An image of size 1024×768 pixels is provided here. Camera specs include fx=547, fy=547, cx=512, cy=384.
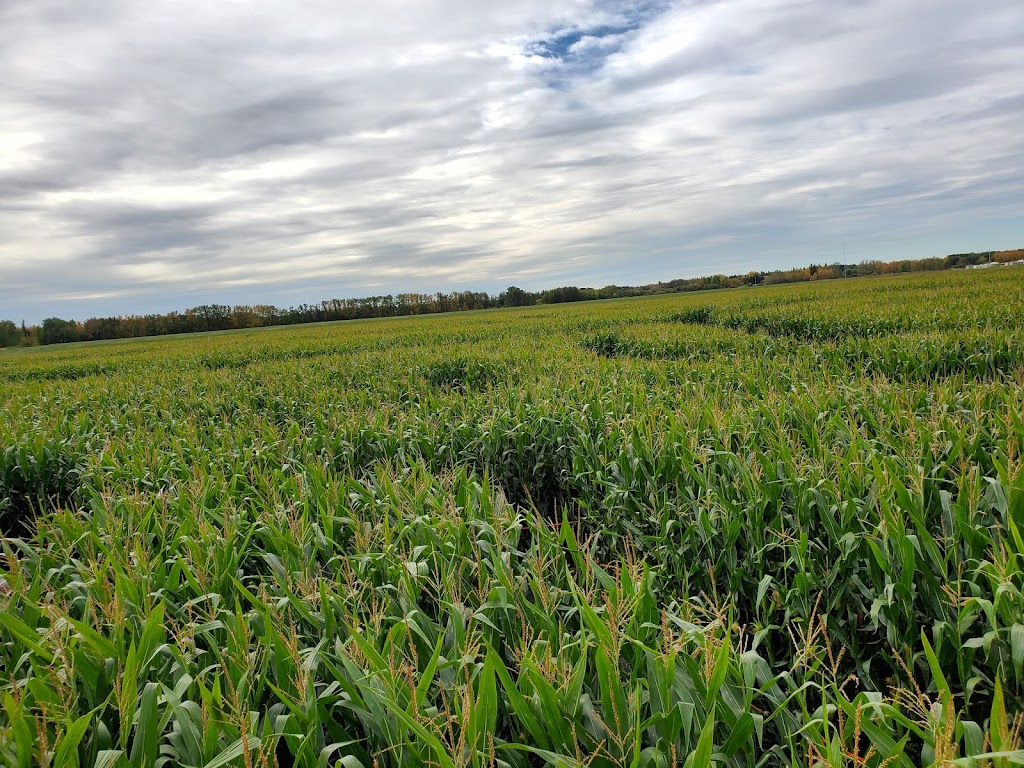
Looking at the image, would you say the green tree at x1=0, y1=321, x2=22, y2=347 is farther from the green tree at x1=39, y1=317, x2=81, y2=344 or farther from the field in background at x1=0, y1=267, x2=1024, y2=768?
the field in background at x1=0, y1=267, x2=1024, y2=768

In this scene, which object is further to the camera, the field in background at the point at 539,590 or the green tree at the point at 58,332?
the green tree at the point at 58,332

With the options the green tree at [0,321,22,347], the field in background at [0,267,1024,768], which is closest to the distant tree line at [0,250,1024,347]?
the green tree at [0,321,22,347]

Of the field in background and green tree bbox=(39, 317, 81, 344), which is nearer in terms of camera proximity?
the field in background

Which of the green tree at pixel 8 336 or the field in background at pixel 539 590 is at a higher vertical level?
the green tree at pixel 8 336

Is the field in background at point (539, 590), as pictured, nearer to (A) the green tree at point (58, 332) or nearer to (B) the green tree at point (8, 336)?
(A) the green tree at point (58, 332)

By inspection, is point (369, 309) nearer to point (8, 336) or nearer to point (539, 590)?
point (8, 336)

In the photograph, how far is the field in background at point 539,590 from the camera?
6.43 feet

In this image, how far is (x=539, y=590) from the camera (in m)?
2.65

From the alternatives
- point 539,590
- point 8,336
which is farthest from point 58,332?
point 539,590

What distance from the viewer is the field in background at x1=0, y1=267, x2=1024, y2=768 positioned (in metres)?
1.96

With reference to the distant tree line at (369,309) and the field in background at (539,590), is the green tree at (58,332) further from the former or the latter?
the field in background at (539,590)

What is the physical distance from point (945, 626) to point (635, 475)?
9.36 feet

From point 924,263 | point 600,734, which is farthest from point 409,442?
point 924,263

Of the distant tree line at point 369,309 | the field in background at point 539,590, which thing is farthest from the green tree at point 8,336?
the field in background at point 539,590
